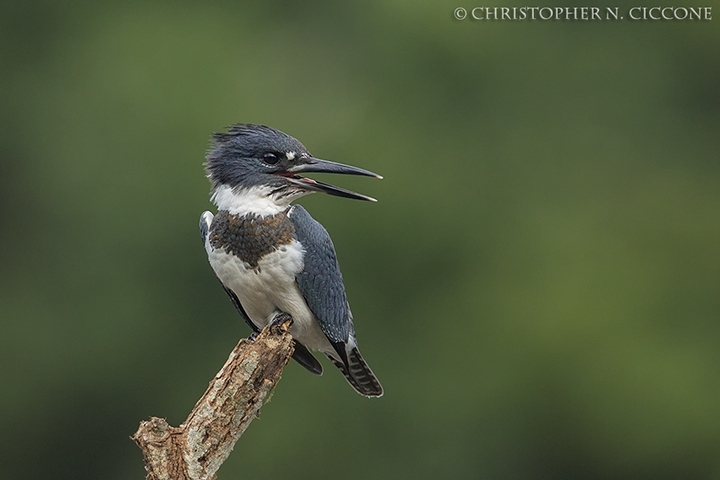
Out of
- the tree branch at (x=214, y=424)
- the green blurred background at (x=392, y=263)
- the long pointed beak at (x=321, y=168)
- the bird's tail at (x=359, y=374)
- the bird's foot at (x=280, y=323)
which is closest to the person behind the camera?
the tree branch at (x=214, y=424)

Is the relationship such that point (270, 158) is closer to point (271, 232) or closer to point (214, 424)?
point (271, 232)

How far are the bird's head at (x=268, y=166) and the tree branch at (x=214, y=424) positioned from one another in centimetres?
86

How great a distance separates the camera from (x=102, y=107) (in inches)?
600

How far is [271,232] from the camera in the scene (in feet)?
19.1

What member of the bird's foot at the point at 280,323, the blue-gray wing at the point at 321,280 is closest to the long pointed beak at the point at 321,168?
the blue-gray wing at the point at 321,280

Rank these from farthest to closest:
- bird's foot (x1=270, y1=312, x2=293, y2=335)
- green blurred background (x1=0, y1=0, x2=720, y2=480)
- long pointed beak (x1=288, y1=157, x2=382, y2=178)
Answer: green blurred background (x1=0, y1=0, x2=720, y2=480), long pointed beak (x1=288, y1=157, x2=382, y2=178), bird's foot (x1=270, y1=312, x2=293, y2=335)

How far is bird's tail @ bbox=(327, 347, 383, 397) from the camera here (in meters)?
6.26

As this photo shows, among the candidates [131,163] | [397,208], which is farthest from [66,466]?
[397,208]

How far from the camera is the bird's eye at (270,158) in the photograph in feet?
19.3

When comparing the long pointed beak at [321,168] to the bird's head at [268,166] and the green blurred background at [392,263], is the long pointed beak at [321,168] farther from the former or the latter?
the green blurred background at [392,263]

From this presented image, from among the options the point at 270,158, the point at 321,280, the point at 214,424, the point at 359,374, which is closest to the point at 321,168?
the point at 270,158

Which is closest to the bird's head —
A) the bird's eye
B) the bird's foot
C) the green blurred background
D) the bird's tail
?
the bird's eye

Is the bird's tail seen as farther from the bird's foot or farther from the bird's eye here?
the bird's eye

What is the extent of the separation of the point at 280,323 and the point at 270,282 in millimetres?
189
